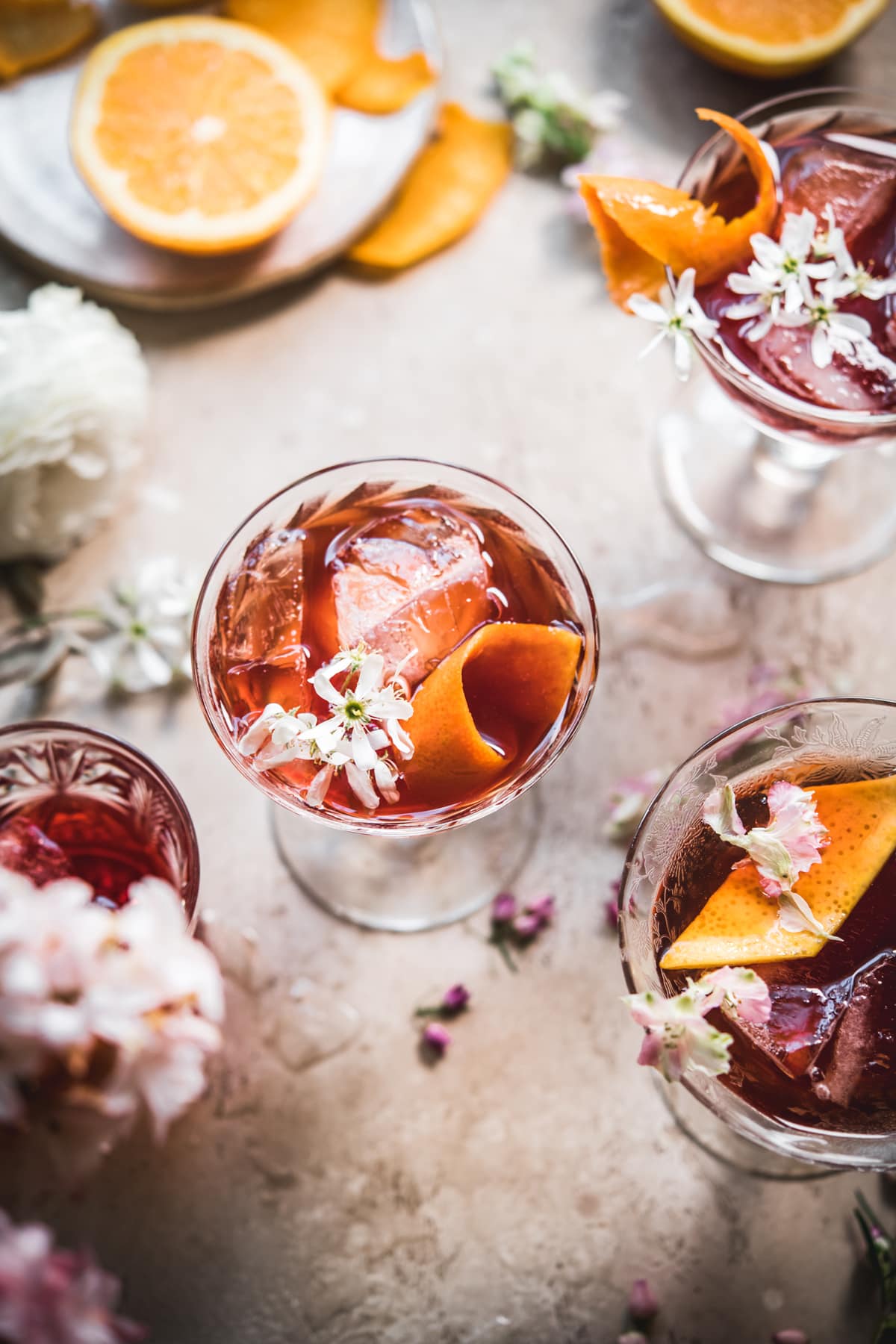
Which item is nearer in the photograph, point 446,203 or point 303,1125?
point 303,1125

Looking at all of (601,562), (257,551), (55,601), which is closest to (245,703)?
(257,551)

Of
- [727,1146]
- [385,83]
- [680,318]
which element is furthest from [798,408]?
[727,1146]

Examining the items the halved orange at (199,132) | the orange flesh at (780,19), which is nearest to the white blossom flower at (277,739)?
the halved orange at (199,132)

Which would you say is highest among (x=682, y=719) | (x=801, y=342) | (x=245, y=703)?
(x=801, y=342)

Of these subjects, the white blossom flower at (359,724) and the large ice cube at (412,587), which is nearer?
the white blossom flower at (359,724)

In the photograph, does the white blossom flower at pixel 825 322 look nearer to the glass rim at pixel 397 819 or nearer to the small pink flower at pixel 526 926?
the glass rim at pixel 397 819

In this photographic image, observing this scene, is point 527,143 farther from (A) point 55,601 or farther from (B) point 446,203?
(A) point 55,601

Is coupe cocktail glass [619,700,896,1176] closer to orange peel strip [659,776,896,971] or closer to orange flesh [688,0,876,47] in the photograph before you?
orange peel strip [659,776,896,971]
